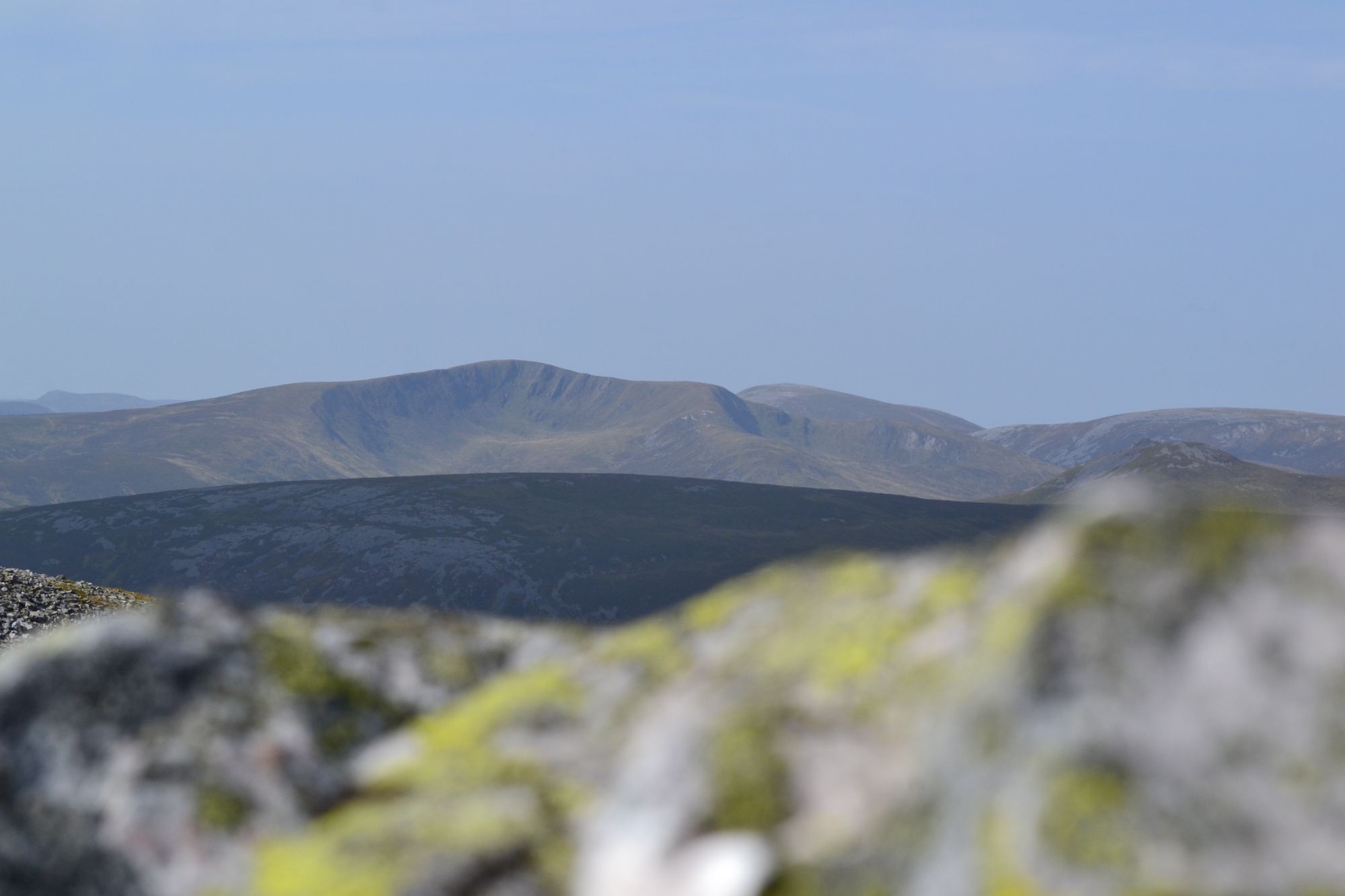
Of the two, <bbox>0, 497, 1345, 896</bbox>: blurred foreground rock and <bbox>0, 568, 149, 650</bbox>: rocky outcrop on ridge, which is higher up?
<bbox>0, 497, 1345, 896</bbox>: blurred foreground rock

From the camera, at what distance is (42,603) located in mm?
44094

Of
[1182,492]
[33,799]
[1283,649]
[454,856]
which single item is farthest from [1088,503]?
[33,799]

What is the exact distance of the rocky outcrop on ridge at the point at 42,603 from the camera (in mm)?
40125

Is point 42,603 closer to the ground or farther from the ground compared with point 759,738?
closer to the ground

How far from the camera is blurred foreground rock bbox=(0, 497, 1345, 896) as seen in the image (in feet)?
13.1

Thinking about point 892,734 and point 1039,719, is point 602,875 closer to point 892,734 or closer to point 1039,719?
point 892,734

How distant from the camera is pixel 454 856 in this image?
5.13 meters

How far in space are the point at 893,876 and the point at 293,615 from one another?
14.4 ft

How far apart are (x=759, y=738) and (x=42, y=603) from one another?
46.9m

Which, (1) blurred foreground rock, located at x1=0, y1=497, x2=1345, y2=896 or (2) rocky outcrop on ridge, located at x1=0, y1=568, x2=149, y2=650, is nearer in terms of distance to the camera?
(1) blurred foreground rock, located at x1=0, y1=497, x2=1345, y2=896

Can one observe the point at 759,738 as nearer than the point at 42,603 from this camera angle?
Yes

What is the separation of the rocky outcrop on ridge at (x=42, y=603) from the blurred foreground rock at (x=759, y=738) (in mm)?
35012

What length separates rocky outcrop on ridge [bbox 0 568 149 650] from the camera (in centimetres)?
4012

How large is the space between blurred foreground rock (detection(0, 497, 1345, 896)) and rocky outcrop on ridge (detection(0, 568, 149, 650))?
1378 inches
